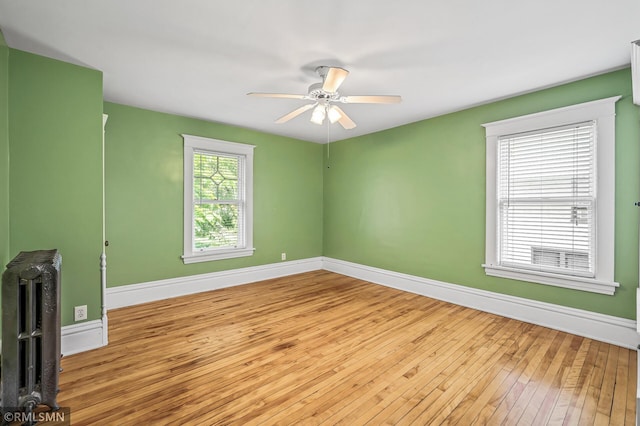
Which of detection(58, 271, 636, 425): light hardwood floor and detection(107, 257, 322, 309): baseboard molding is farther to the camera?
detection(107, 257, 322, 309): baseboard molding

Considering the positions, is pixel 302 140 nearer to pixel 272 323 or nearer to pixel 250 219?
pixel 250 219

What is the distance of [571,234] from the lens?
285 centimetres

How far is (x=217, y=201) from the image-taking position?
4.35m

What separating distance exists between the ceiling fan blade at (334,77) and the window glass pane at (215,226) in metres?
2.81

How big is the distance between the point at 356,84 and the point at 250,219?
2.73m

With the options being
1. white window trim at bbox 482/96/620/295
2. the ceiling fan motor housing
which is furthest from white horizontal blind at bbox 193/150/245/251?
white window trim at bbox 482/96/620/295

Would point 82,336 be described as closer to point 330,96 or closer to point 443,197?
point 330,96

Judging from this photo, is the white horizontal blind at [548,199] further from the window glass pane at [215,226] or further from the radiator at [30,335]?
the radiator at [30,335]

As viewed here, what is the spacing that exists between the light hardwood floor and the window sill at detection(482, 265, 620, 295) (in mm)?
481

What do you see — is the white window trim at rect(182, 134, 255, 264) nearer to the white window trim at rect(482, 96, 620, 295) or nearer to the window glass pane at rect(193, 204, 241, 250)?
the window glass pane at rect(193, 204, 241, 250)

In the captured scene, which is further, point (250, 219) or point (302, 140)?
point (302, 140)

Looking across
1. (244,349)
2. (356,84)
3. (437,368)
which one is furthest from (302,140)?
(437,368)

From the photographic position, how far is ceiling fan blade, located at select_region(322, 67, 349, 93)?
2.07 m

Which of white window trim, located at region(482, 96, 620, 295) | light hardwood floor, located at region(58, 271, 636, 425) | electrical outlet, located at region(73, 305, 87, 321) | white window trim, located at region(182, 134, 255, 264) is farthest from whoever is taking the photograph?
white window trim, located at region(182, 134, 255, 264)
